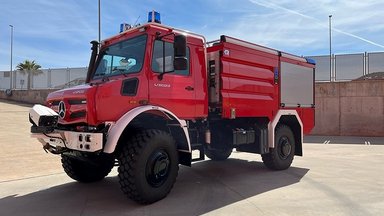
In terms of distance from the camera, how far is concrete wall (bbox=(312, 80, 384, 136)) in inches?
738

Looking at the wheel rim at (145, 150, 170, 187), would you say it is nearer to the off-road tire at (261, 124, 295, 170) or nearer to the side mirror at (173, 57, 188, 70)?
the side mirror at (173, 57, 188, 70)

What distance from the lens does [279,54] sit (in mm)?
8922

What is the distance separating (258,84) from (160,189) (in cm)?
364

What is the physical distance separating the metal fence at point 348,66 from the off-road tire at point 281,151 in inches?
509

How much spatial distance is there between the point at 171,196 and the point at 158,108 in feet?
5.20

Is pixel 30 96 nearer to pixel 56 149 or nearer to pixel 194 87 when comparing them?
pixel 56 149

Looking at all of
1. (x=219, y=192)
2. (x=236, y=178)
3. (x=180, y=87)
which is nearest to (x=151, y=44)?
(x=180, y=87)

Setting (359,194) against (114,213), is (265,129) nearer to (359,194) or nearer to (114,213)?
(359,194)

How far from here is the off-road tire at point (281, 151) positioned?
8.76 m

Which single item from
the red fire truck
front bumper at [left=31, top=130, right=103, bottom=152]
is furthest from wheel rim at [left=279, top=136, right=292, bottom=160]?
front bumper at [left=31, top=130, right=103, bottom=152]

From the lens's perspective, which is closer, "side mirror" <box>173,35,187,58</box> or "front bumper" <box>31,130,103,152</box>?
"front bumper" <box>31,130,103,152</box>

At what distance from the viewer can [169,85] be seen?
20.6 ft

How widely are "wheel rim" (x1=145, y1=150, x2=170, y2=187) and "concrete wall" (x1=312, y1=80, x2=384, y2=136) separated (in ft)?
50.9

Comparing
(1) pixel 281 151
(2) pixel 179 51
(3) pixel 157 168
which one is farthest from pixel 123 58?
(1) pixel 281 151
